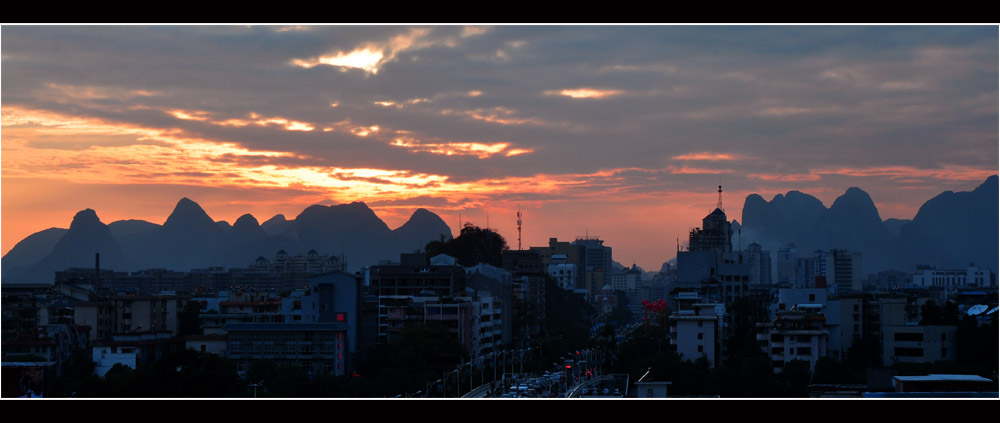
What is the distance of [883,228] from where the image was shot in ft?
395

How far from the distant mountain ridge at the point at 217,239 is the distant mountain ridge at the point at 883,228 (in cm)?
3794

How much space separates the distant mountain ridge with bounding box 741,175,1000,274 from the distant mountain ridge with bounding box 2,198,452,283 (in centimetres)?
Result: 3794

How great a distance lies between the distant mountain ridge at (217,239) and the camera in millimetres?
109188

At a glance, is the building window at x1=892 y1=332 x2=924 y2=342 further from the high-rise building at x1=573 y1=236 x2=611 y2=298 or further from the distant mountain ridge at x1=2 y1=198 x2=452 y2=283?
the distant mountain ridge at x1=2 y1=198 x2=452 y2=283

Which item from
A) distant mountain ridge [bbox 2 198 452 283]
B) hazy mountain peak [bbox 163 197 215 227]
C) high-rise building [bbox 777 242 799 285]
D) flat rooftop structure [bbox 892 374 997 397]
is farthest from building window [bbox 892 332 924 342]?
hazy mountain peak [bbox 163 197 215 227]

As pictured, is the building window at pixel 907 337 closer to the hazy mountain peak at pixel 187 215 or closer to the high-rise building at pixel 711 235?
the high-rise building at pixel 711 235

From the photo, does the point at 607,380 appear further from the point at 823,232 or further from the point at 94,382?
the point at 823,232

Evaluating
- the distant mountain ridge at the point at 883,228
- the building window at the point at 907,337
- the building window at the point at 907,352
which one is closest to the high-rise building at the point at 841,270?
the distant mountain ridge at the point at 883,228

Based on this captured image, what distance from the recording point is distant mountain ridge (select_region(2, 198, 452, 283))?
358 feet

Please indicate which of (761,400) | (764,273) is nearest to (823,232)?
(764,273)

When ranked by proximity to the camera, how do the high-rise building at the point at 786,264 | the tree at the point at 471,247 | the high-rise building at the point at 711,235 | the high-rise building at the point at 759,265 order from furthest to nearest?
the high-rise building at the point at 786,264
the high-rise building at the point at 759,265
the high-rise building at the point at 711,235
the tree at the point at 471,247

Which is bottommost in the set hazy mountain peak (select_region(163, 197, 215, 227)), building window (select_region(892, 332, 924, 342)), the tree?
building window (select_region(892, 332, 924, 342))

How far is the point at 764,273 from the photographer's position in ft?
245

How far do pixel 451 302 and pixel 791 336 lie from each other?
619cm
